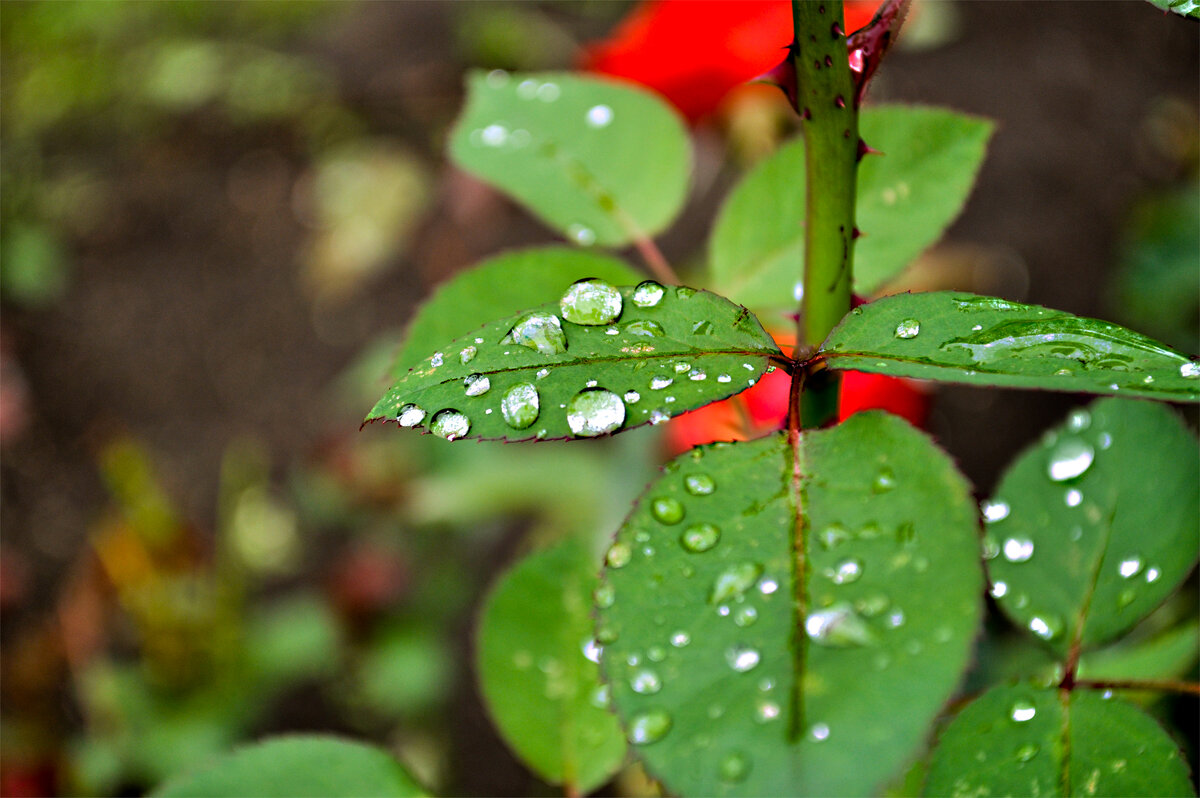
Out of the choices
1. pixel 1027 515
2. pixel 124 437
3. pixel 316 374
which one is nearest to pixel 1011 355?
pixel 1027 515

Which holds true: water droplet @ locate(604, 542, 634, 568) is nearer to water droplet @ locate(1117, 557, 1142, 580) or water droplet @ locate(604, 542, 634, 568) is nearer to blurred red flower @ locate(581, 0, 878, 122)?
water droplet @ locate(1117, 557, 1142, 580)

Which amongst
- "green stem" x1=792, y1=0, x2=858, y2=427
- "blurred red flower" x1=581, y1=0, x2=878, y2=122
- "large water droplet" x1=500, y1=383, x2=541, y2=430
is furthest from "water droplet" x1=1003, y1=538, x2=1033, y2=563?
"blurred red flower" x1=581, y1=0, x2=878, y2=122

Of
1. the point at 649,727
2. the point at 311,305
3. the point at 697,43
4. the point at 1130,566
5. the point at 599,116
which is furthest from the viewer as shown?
the point at 311,305

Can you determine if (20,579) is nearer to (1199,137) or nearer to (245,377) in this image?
(245,377)

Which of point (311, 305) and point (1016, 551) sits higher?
point (1016, 551)

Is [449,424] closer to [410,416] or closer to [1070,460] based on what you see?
[410,416]

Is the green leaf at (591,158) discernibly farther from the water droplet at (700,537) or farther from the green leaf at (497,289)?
the water droplet at (700,537)

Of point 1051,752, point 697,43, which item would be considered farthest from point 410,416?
point 697,43

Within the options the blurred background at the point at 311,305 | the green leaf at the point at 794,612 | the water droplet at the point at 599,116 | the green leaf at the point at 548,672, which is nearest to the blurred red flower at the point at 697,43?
the blurred background at the point at 311,305
